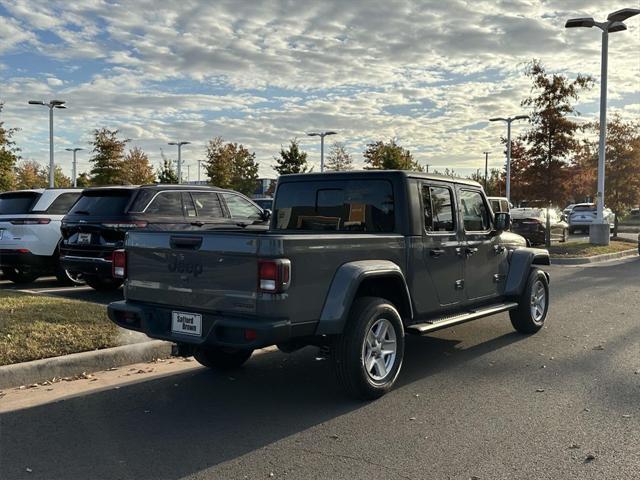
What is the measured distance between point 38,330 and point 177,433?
2.69m

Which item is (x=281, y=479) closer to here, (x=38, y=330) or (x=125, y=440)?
(x=125, y=440)

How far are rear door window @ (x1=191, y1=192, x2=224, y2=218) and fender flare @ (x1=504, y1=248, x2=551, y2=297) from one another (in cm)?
505

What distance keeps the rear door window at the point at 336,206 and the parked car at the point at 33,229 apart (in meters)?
5.36

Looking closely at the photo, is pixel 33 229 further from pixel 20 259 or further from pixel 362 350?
pixel 362 350

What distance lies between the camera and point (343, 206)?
19.5 ft

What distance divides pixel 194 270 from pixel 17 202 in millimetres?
7475

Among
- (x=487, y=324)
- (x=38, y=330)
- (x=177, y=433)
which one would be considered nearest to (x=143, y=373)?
(x=38, y=330)

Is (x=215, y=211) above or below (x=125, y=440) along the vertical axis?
above

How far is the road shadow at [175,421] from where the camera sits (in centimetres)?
378

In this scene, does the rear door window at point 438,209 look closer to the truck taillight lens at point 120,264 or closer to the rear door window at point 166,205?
the truck taillight lens at point 120,264

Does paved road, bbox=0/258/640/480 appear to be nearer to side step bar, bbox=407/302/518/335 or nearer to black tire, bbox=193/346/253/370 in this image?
black tire, bbox=193/346/253/370

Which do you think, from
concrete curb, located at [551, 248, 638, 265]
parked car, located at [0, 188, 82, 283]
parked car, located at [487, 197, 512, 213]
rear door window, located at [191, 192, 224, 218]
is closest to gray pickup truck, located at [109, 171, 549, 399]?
rear door window, located at [191, 192, 224, 218]

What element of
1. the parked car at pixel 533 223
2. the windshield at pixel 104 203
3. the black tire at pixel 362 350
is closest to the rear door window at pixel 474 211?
the black tire at pixel 362 350

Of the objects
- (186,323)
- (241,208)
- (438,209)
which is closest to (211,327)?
(186,323)
